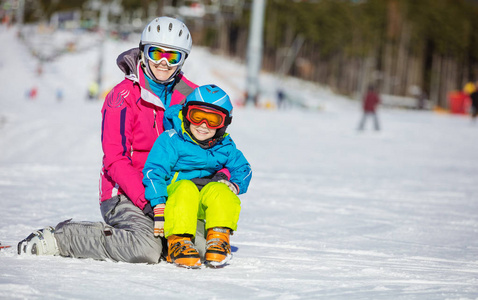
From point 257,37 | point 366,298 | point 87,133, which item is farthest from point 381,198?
point 257,37

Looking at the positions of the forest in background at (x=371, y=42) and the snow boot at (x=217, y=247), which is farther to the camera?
the forest in background at (x=371, y=42)

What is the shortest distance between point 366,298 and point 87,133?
10.8 m

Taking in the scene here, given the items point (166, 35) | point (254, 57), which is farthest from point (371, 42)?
point (166, 35)

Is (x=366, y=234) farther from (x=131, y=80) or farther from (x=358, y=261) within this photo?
(x=131, y=80)

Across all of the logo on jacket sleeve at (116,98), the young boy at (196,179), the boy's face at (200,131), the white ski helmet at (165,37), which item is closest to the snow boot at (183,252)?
the young boy at (196,179)

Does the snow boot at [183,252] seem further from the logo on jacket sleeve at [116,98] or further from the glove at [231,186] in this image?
the logo on jacket sleeve at [116,98]

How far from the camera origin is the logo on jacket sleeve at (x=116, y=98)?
12.5 feet

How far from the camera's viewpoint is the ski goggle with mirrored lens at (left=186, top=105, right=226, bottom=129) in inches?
142

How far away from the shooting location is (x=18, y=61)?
55.1 m

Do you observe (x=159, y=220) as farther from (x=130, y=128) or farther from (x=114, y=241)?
(x=130, y=128)

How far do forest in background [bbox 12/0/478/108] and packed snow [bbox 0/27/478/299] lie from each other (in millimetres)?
65761

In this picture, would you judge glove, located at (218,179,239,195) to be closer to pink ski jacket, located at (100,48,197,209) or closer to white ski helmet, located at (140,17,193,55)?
pink ski jacket, located at (100,48,197,209)

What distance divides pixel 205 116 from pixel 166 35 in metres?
0.67

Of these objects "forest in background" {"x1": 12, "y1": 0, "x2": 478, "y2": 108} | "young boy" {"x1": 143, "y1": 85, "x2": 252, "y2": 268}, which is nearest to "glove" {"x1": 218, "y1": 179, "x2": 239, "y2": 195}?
→ "young boy" {"x1": 143, "y1": 85, "x2": 252, "y2": 268}
